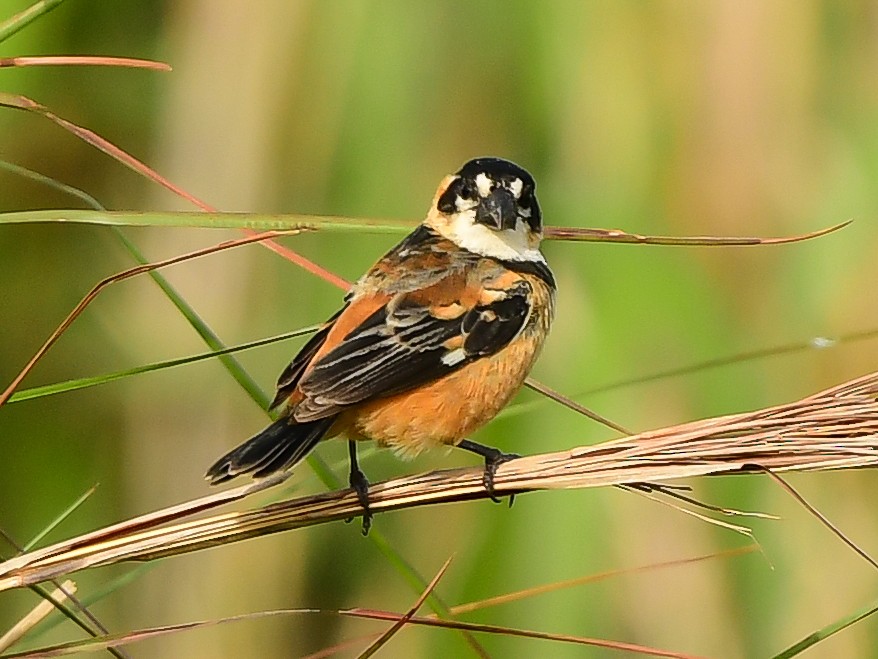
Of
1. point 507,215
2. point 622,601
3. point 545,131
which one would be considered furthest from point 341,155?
point 622,601

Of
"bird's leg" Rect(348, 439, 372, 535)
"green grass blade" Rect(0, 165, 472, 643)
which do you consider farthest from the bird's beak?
"green grass blade" Rect(0, 165, 472, 643)

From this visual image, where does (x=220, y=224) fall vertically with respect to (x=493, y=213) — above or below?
above

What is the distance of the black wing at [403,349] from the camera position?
69.0 inches

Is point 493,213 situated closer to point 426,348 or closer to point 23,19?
point 426,348

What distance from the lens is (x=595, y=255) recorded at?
8.57 feet

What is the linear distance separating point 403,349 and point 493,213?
0.37 m

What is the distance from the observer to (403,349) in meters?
1.89

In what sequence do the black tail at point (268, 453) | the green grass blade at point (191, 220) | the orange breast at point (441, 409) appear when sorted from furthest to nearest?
the orange breast at point (441, 409)
the black tail at point (268, 453)
the green grass blade at point (191, 220)

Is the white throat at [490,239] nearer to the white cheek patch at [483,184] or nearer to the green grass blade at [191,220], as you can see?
the white cheek patch at [483,184]

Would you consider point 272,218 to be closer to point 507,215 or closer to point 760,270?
point 507,215

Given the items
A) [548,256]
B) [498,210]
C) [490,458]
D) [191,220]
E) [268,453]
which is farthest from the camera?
[548,256]

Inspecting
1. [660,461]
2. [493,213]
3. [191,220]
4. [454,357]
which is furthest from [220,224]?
[493,213]

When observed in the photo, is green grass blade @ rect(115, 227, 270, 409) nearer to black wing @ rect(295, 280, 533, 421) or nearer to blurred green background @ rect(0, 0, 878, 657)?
black wing @ rect(295, 280, 533, 421)

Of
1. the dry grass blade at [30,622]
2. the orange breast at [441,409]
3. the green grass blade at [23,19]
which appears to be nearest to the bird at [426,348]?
the orange breast at [441,409]
